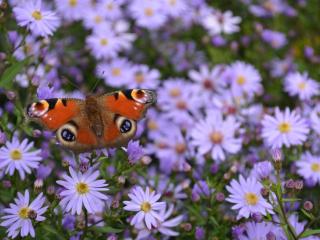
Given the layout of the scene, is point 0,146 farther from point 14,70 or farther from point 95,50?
point 95,50

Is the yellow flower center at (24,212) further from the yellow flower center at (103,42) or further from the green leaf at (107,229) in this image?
the yellow flower center at (103,42)

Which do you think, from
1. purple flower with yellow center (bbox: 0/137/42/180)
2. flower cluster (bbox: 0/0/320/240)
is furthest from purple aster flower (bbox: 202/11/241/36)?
purple flower with yellow center (bbox: 0/137/42/180)

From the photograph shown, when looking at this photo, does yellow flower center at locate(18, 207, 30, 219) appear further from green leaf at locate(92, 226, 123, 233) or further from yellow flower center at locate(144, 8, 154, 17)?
yellow flower center at locate(144, 8, 154, 17)

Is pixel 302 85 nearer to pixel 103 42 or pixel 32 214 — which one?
pixel 103 42

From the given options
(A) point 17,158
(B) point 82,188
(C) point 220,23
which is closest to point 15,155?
(A) point 17,158

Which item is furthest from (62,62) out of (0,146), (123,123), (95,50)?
(123,123)
